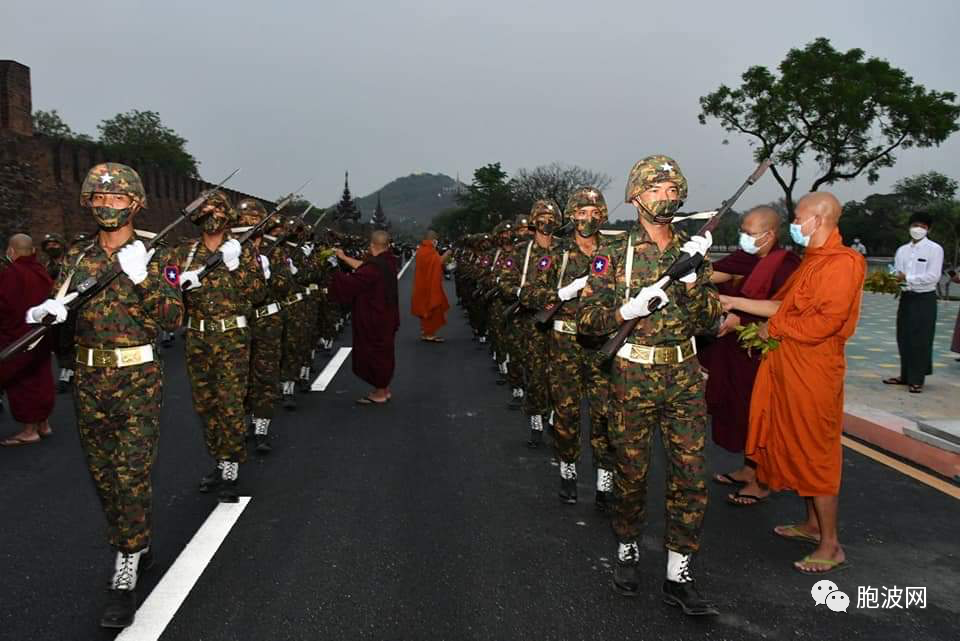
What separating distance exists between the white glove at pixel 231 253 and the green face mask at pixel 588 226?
2536 mm

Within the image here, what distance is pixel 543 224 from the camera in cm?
632

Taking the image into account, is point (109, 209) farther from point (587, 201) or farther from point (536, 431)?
point (536, 431)

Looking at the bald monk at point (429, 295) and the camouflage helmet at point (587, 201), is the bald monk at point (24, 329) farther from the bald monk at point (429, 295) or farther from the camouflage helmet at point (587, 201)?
the bald monk at point (429, 295)

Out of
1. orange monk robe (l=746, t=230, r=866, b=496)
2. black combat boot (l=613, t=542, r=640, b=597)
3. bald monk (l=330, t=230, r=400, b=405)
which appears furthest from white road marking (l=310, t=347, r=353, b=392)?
orange monk robe (l=746, t=230, r=866, b=496)

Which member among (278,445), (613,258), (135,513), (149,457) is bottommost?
(278,445)

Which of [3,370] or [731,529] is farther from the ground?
[3,370]

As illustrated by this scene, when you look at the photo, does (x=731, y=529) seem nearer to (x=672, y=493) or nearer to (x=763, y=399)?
(x=763, y=399)

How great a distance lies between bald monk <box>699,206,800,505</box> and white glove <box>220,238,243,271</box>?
3.53 meters

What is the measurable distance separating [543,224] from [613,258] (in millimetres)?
2721

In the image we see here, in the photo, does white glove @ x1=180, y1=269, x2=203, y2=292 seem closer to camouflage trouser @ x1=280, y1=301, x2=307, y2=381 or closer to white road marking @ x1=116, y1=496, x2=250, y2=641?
white road marking @ x1=116, y1=496, x2=250, y2=641

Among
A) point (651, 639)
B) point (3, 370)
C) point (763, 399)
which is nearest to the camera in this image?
point (651, 639)

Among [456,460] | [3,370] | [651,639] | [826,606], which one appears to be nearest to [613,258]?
[651,639]

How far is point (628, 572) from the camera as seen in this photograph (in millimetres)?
3736

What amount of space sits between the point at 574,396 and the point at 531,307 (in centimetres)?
107
